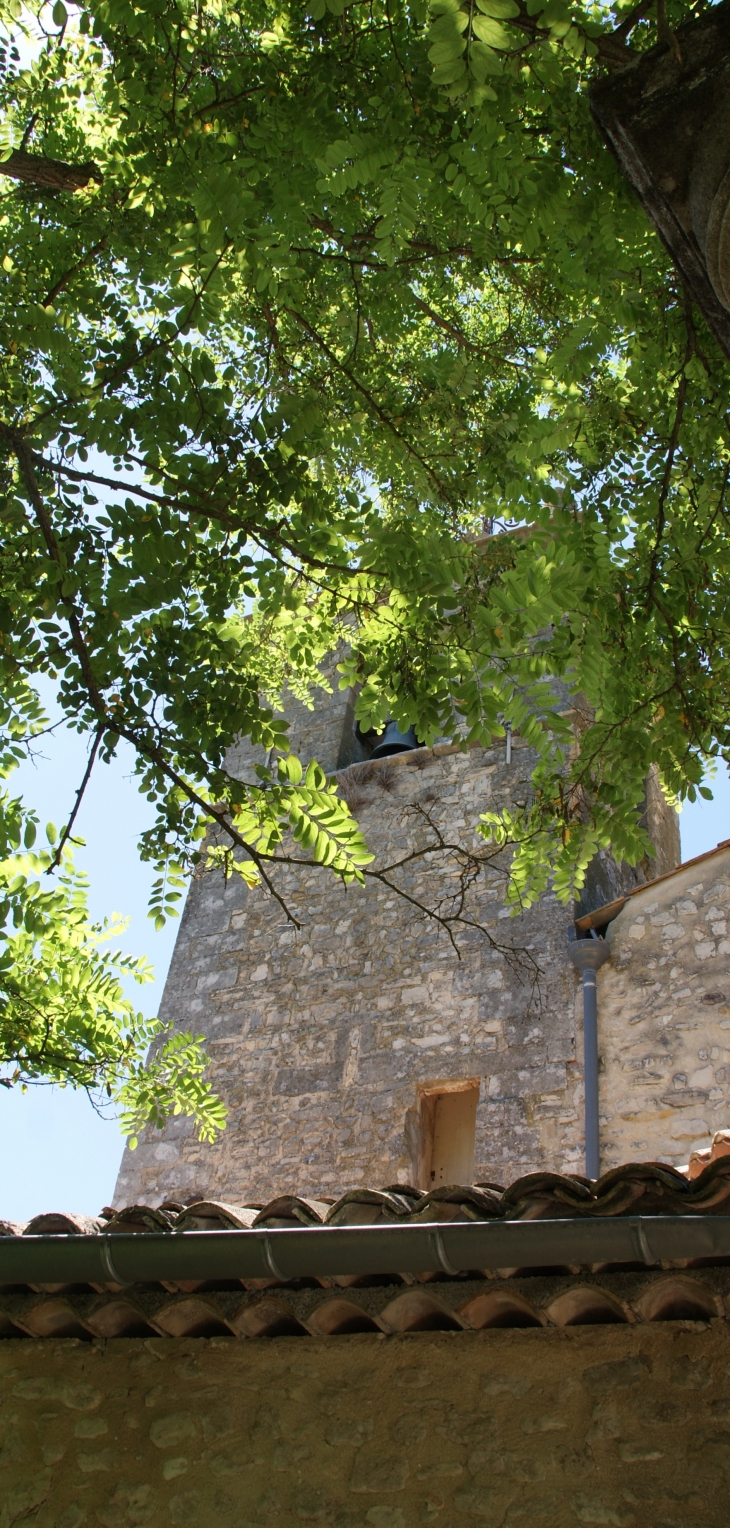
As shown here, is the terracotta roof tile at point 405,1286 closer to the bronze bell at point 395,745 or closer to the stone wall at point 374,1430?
the stone wall at point 374,1430

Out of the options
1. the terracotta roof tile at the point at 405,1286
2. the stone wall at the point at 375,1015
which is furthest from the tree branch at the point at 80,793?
the stone wall at the point at 375,1015

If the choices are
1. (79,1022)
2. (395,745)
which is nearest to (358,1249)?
(79,1022)

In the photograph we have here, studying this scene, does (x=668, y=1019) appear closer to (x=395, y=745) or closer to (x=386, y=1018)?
(x=386, y=1018)

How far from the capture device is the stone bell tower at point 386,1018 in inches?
245

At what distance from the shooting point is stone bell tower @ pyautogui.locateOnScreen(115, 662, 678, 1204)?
245 inches

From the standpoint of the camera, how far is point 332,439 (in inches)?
187

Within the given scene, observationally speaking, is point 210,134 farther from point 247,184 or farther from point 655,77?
point 655,77

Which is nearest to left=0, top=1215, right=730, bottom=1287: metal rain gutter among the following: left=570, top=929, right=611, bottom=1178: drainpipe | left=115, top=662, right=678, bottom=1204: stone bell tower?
left=570, top=929, right=611, bottom=1178: drainpipe

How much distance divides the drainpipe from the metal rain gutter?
306 cm

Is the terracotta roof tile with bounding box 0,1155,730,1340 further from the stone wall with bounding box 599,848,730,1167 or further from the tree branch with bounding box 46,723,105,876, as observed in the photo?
the stone wall with bounding box 599,848,730,1167

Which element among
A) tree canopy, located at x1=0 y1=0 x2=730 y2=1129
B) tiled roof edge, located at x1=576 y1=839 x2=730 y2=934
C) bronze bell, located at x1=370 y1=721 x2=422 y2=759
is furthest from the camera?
bronze bell, located at x1=370 y1=721 x2=422 y2=759

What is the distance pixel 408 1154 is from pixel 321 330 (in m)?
4.24

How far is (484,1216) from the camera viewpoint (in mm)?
2592

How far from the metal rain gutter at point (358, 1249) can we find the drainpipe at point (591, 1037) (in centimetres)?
306
